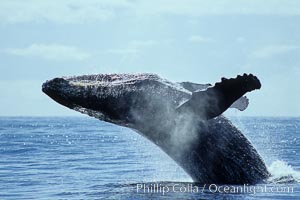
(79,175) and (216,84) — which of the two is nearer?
(216,84)

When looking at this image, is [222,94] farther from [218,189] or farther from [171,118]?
[218,189]

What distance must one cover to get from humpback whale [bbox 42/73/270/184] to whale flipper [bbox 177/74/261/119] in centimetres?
6

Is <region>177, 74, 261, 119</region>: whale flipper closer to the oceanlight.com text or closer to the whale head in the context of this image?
the whale head

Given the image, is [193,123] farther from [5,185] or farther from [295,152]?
[295,152]

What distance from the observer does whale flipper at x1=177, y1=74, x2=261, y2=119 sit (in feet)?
34.2

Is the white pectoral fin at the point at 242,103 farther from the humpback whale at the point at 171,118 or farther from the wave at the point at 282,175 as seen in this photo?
the wave at the point at 282,175

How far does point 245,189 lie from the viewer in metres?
11.7

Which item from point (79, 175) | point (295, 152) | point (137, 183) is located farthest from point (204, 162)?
point (295, 152)

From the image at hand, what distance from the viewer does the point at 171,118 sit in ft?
38.7

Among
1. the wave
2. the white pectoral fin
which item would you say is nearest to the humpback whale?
the wave

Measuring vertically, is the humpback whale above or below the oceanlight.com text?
above

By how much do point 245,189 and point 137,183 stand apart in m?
2.58

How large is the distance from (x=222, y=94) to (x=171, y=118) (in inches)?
58.0

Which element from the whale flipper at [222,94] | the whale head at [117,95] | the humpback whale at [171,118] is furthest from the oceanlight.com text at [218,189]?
the whale flipper at [222,94]
